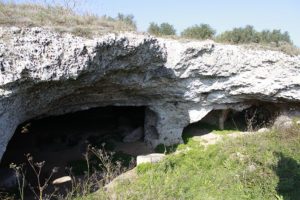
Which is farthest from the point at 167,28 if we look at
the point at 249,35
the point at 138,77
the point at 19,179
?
the point at 19,179

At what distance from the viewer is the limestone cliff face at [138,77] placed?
14.5ft

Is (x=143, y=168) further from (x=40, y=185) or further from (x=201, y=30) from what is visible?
(x=201, y=30)

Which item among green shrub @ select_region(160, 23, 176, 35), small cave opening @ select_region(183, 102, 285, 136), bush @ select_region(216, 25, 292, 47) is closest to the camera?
small cave opening @ select_region(183, 102, 285, 136)

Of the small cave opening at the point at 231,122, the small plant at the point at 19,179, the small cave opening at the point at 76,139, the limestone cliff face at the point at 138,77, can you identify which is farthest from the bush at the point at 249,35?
the small plant at the point at 19,179

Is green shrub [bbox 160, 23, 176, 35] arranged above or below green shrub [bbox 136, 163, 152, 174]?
above

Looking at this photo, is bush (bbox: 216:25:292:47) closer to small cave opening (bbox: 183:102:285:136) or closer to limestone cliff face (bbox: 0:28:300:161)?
small cave opening (bbox: 183:102:285:136)

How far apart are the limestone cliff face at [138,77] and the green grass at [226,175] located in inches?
102

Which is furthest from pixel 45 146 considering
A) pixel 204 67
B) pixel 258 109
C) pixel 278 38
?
pixel 278 38

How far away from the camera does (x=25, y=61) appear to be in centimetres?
435

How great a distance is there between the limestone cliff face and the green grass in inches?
102

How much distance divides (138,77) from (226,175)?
150 inches

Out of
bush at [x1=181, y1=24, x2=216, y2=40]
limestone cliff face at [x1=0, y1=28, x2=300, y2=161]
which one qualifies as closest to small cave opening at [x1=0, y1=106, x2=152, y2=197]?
limestone cliff face at [x1=0, y1=28, x2=300, y2=161]

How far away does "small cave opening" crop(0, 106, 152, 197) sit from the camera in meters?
7.75

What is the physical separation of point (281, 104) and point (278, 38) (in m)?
10.2
